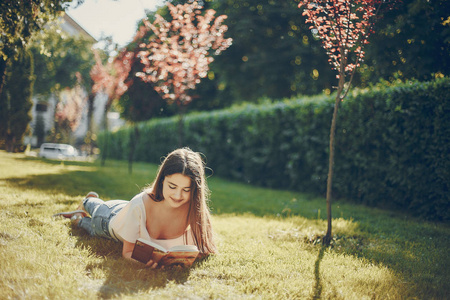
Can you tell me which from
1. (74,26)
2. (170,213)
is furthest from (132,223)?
(74,26)

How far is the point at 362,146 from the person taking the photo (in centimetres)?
644

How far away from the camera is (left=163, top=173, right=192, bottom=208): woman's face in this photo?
9.30ft

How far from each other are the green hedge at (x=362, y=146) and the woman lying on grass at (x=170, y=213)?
396 centimetres

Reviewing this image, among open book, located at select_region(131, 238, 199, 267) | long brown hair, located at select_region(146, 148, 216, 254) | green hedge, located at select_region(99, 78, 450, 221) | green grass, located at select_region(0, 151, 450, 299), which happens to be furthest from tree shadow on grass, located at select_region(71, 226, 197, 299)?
green hedge, located at select_region(99, 78, 450, 221)

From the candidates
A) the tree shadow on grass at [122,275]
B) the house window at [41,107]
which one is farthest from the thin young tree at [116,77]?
the house window at [41,107]

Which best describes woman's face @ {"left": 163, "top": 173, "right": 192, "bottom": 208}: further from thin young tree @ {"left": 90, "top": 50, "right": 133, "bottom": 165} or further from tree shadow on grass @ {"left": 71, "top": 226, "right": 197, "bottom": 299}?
thin young tree @ {"left": 90, "top": 50, "right": 133, "bottom": 165}

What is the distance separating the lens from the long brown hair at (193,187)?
2871 mm

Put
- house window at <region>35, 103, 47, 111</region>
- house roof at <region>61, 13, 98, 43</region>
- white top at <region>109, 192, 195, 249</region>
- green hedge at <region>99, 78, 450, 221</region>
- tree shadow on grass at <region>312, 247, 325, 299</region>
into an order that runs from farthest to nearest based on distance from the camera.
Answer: house window at <region>35, 103, 47, 111</region>, house roof at <region>61, 13, 98, 43</region>, green hedge at <region>99, 78, 450, 221</region>, white top at <region>109, 192, 195, 249</region>, tree shadow on grass at <region>312, 247, 325, 299</region>

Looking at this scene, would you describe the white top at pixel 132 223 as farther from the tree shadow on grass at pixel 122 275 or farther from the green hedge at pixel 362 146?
the green hedge at pixel 362 146

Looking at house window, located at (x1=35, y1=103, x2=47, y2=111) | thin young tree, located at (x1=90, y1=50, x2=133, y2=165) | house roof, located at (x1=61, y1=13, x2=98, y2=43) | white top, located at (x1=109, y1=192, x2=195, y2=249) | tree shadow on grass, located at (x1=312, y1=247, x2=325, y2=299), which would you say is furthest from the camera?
house window, located at (x1=35, y1=103, x2=47, y2=111)

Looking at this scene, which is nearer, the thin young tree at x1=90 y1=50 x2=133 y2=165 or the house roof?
the house roof

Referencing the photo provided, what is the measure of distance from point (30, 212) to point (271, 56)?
12887 mm

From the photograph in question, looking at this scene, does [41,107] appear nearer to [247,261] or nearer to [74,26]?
[74,26]

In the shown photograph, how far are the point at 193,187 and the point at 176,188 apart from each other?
0.18 m
